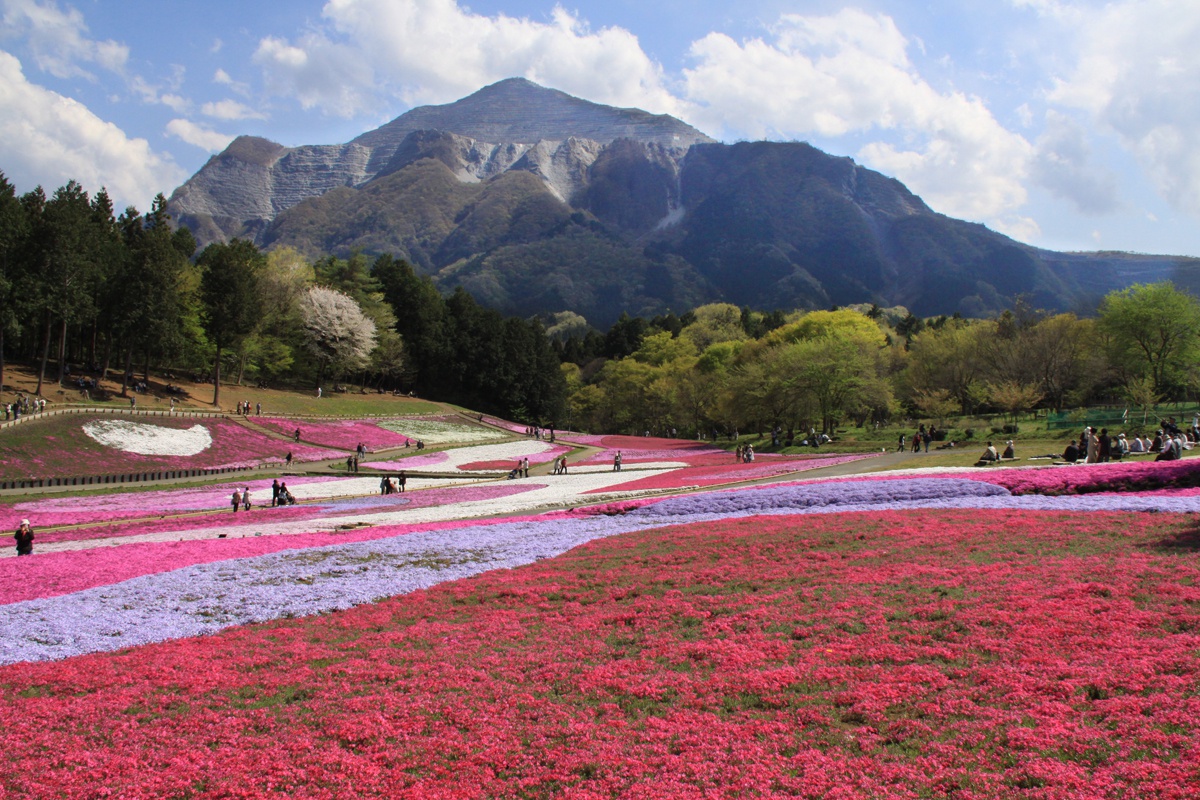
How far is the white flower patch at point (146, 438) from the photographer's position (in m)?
52.0

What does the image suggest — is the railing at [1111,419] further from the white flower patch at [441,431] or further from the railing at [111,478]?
the railing at [111,478]

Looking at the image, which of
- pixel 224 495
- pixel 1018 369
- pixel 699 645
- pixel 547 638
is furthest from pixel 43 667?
pixel 1018 369

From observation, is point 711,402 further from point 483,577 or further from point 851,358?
point 483,577

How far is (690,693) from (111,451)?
52255 millimetres

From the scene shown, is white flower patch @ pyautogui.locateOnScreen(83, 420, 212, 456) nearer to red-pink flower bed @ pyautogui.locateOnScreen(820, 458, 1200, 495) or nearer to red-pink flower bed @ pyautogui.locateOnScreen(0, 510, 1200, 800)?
red-pink flower bed @ pyautogui.locateOnScreen(0, 510, 1200, 800)

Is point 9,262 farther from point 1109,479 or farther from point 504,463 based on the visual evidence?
point 1109,479

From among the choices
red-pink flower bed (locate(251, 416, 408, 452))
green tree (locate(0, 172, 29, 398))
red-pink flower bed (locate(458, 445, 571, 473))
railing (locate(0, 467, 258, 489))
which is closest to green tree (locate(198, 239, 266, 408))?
red-pink flower bed (locate(251, 416, 408, 452))

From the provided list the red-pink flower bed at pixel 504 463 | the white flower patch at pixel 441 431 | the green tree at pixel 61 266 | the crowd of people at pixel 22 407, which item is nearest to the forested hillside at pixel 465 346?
the green tree at pixel 61 266

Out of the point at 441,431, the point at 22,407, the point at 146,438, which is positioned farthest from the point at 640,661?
the point at 441,431

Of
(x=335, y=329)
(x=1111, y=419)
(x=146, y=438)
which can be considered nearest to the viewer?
(x=1111, y=419)

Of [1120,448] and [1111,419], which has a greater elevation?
[1111,419]

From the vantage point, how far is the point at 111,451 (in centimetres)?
5053

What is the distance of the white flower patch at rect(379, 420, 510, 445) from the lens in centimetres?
7806

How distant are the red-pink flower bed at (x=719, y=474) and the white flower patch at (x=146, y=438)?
1301 inches
